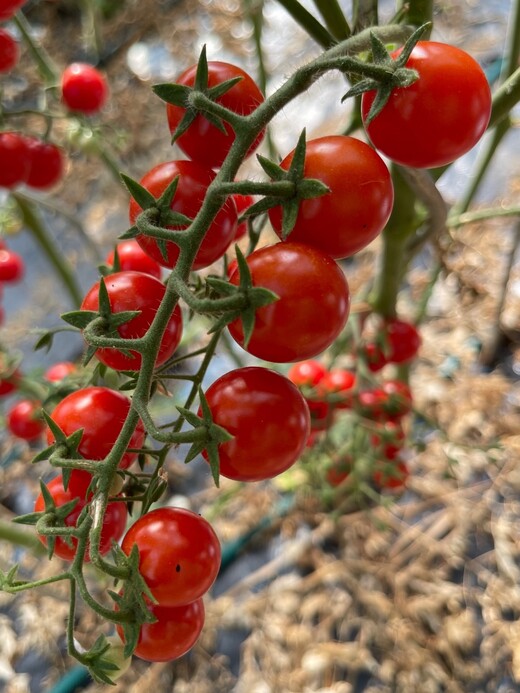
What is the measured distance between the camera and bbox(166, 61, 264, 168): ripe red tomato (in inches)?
15.7

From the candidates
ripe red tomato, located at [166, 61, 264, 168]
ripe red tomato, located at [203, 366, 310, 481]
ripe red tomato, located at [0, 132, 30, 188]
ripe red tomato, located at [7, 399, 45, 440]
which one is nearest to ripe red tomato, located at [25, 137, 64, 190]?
ripe red tomato, located at [0, 132, 30, 188]

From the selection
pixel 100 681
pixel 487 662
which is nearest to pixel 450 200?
pixel 487 662

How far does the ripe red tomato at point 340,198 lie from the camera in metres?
0.36

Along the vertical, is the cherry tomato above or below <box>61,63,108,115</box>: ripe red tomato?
below

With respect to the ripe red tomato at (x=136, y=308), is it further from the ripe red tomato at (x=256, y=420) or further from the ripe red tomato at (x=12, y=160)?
the ripe red tomato at (x=12, y=160)

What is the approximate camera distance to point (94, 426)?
407 millimetres

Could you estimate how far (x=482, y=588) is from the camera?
1.03 m

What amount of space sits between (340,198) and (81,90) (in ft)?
1.90

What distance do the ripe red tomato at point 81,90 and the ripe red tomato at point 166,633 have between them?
669 mm

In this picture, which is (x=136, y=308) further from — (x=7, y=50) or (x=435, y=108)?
(x=7, y=50)

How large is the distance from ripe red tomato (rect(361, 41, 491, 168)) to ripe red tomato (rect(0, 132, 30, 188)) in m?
0.54

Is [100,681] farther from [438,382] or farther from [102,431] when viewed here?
[438,382]

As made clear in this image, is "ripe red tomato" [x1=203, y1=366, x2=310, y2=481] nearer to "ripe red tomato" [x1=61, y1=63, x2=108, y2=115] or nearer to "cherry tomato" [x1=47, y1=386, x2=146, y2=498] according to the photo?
"cherry tomato" [x1=47, y1=386, x2=146, y2=498]

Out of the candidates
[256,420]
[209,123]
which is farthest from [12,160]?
[256,420]
